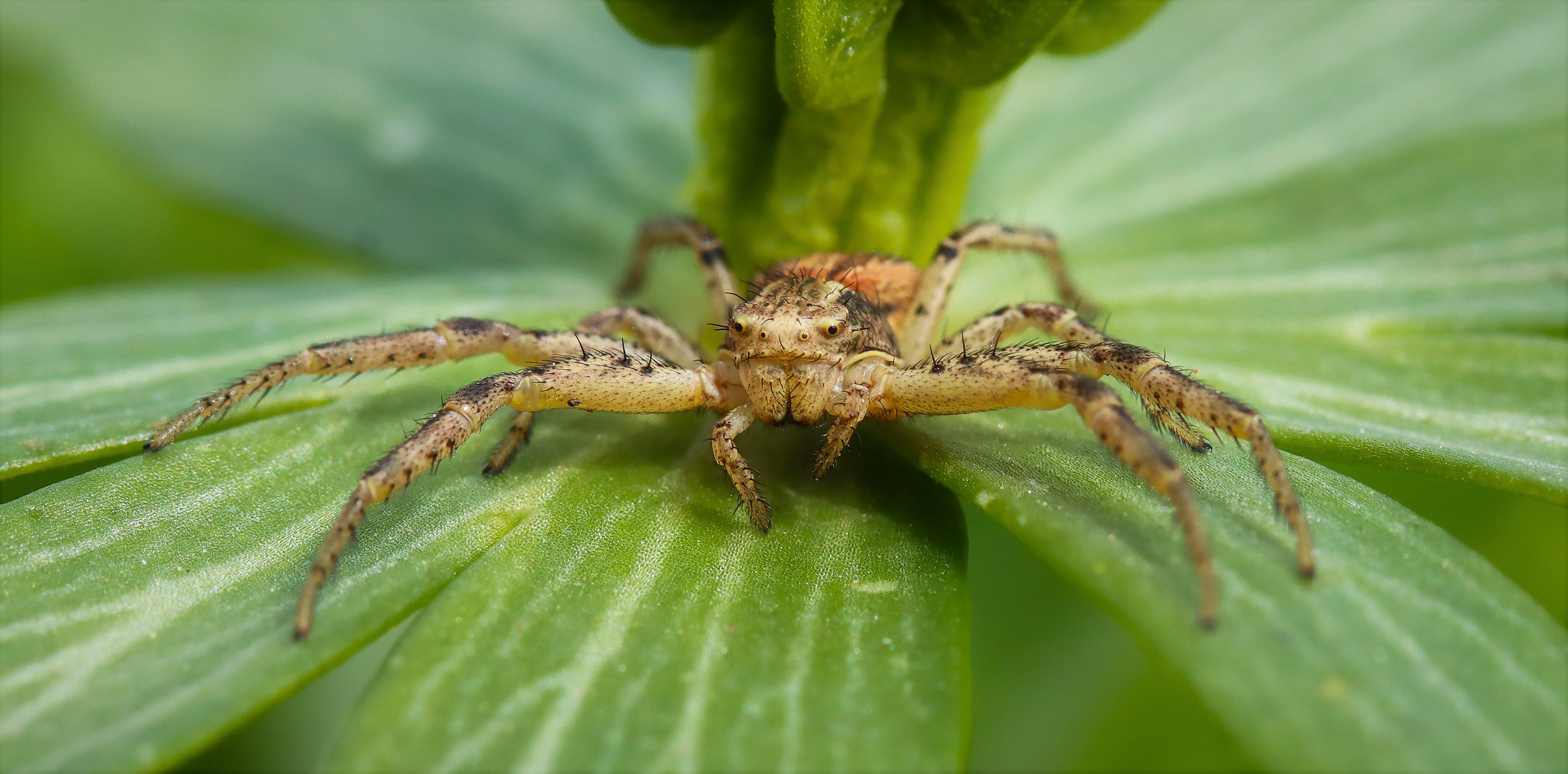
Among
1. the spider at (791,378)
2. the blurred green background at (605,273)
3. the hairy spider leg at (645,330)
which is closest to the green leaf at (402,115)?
the blurred green background at (605,273)

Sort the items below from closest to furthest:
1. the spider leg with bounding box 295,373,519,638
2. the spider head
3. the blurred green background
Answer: the spider leg with bounding box 295,373,519,638 → the spider head → the blurred green background

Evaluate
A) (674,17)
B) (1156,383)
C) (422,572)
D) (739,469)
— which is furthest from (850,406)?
(674,17)

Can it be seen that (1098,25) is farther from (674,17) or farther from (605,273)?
(605,273)

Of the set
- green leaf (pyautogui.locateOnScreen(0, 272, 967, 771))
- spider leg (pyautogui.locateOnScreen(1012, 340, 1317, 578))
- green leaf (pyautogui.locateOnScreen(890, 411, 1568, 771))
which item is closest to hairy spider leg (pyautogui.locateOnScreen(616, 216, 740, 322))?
green leaf (pyautogui.locateOnScreen(0, 272, 967, 771))

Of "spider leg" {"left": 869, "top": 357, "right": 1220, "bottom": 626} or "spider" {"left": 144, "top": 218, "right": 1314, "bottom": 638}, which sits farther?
"spider" {"left": 144, "top": 218, "right": 1314, "bottom": 638}

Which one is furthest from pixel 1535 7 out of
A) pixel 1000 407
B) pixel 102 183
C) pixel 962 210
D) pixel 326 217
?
pixel 102 183

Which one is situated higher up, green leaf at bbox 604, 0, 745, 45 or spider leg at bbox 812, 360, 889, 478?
green leaf at bbox 604, 0, 745, 45

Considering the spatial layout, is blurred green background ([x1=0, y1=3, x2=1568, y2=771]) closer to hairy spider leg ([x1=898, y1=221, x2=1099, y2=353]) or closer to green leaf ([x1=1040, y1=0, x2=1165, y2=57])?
hairy spider leg ([x1=898, y1=221, x2=1099, y2=353])
